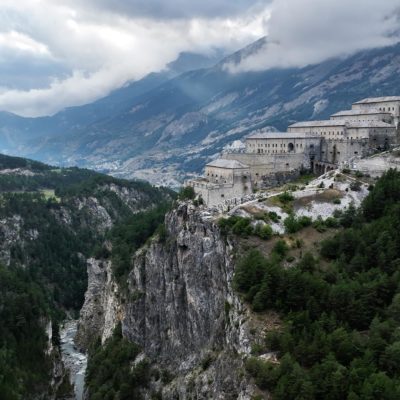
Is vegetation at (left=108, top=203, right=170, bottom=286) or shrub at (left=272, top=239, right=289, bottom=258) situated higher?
shrub at (left=272, top=239, right=289, bottom=258)

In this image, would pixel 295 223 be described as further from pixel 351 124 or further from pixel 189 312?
pixel 351 124

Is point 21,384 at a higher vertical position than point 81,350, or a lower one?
higher

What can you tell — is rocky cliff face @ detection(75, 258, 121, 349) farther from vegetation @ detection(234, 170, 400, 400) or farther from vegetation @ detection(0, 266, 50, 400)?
vegetation @ detection(234, 170, 400, 400)

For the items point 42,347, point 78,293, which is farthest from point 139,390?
point 78,293

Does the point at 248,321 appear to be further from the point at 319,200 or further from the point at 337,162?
the point at 337,162

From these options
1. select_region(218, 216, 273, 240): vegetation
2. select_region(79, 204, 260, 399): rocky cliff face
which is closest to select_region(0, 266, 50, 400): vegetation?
select_region(79, 204, 260, 399): rocky cliff face

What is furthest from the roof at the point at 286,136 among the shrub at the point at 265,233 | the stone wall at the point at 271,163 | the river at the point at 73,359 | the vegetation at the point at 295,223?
the river at the point at 73,359
